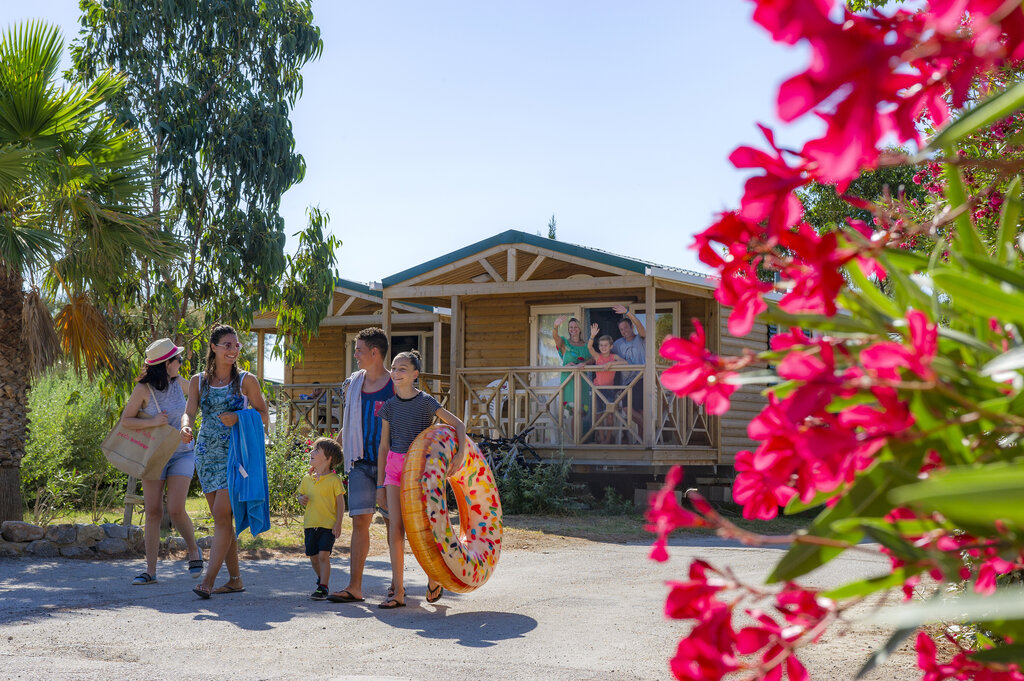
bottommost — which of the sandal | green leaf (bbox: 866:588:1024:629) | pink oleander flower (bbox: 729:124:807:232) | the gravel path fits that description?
the gravel path

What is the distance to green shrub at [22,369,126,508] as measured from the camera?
38.0ft

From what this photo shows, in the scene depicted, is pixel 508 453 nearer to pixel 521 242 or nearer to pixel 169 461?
pixel 521 242

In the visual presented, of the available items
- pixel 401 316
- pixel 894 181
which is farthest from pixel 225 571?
pixel 894 181

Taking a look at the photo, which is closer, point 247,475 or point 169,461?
point 247,475

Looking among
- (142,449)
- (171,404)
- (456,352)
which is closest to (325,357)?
(456,352)

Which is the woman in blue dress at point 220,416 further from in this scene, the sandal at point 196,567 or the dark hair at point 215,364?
the sandal at point 196,567

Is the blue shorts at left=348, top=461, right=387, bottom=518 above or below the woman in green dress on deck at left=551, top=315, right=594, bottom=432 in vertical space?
below

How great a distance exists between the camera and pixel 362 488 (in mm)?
6227

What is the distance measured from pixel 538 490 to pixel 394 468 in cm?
678

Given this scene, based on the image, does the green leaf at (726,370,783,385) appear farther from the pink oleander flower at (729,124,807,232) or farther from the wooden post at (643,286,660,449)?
the wooden post at (643,286,660,449)

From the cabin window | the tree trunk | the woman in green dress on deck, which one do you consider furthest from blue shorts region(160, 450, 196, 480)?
the cabin window

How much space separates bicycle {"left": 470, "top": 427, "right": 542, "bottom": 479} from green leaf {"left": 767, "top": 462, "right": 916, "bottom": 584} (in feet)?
41.1

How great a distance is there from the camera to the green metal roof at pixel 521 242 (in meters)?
13.9

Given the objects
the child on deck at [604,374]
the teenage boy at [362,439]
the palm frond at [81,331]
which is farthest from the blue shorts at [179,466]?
the child on deck at [604,374]
